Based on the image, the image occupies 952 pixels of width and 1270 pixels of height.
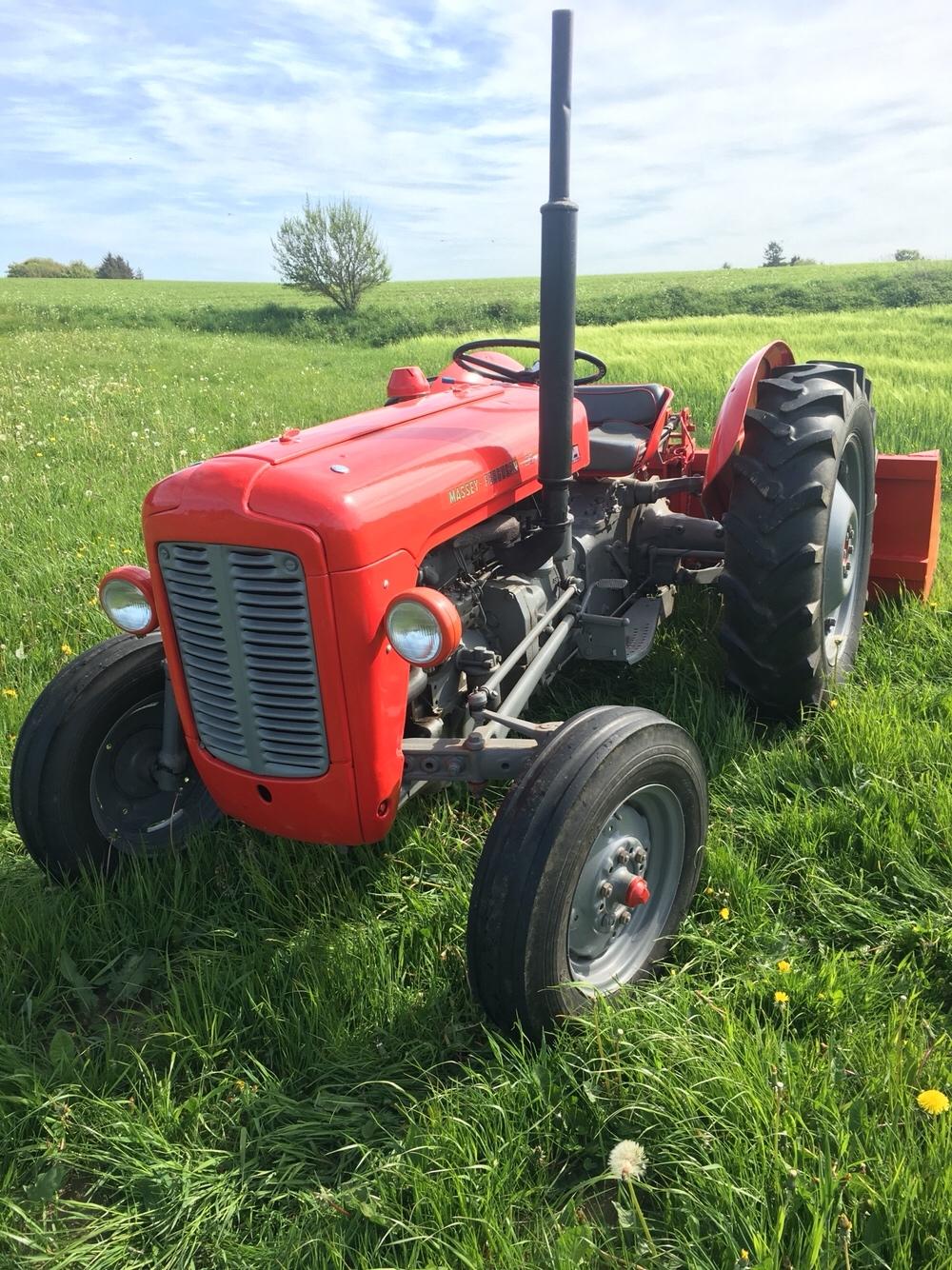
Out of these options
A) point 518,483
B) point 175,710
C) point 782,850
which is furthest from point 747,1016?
point 175,710

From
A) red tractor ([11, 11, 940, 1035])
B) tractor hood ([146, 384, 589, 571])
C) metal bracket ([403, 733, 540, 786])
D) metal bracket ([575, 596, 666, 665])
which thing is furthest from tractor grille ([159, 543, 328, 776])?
metal bracket ([575, 596, 666, 665])

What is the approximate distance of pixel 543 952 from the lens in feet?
5.95

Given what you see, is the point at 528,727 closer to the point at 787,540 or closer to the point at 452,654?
the point at 452,654

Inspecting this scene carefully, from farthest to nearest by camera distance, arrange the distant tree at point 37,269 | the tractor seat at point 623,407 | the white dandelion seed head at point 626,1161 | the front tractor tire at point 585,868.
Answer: the distant tree at point 37,269 < the tractor seat at point 623,407 < the front tractor tire at point 585,868 < the white dandelion seed head at point 626,1161

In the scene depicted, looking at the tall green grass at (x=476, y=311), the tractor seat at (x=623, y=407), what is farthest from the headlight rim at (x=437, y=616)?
the tall green grass at (x=476, y=311)

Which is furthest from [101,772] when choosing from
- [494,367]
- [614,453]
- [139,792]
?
[614,453]

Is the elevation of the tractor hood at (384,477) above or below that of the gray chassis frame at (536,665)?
above

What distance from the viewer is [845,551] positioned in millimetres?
3367

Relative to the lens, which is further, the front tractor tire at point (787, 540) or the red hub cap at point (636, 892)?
the front tractor tire at point (787, 540)

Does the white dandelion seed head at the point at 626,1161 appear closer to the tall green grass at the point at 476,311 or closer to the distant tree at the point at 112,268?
the tall green grass at the point at 476,311

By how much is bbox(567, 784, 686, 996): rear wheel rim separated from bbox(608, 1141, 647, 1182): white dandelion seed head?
0.43 m

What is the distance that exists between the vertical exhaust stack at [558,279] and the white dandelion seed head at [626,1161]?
5.02 feet

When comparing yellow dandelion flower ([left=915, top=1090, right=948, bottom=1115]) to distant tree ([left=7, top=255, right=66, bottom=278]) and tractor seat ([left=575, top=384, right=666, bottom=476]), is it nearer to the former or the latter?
tractor seat ([left=575, top=384, right=666, bottom=476])

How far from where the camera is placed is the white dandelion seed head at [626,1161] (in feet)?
4.77
